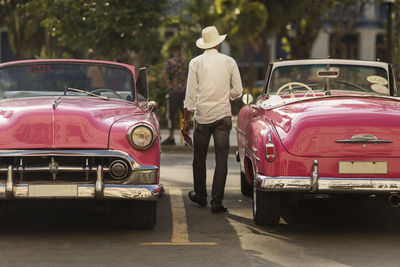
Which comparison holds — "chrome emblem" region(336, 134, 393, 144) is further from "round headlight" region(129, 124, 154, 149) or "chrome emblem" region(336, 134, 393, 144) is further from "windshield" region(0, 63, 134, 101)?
"windshield" region(0, 63, 134, 101)

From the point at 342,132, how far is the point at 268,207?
3.18 feet

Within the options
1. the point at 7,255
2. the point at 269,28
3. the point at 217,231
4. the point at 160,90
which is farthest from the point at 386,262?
the point at 269,28

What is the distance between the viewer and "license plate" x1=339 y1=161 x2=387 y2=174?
273 inches


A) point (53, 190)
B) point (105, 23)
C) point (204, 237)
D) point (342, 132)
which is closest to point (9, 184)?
point (53, 190)

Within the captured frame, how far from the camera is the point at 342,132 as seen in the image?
701 cm

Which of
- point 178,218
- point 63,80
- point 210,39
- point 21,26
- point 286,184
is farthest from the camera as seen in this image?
point 21,26

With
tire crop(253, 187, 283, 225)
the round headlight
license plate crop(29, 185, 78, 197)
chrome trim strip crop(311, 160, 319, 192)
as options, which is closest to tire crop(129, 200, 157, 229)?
the round headlight

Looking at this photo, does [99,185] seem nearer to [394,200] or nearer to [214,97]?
[214,97]

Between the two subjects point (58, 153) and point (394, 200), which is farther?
point (394, 200)

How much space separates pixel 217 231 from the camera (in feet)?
24.3

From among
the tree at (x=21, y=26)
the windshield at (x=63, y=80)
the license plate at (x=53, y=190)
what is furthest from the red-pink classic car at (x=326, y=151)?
the tree at (x=21, y=26)

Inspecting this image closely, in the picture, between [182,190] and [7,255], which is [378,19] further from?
[7,255]

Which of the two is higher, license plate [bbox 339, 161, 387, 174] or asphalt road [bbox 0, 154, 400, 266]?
license plate [bbox 339, 161, 387, 174]

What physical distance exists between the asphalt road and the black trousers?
0.72 feet
